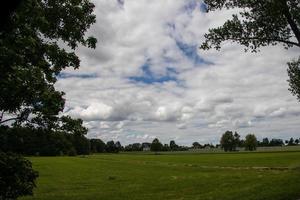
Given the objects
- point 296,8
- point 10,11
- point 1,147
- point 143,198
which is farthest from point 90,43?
point 143,198

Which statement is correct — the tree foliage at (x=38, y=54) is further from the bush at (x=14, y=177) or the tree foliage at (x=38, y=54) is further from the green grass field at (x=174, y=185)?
the green grass field at (x=174, y=185)

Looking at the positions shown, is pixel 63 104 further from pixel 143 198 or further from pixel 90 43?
pixel 143 198

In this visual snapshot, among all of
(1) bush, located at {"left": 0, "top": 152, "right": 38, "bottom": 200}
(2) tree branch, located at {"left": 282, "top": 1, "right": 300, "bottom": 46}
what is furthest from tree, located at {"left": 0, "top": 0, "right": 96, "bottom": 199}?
(2) tree branch, located at {"left": 282, "top": 1, "right": 300, "bottom": 46}

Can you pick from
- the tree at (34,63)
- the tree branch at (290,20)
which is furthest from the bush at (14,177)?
the tree branch at (290,20)

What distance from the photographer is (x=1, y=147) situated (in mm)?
13953

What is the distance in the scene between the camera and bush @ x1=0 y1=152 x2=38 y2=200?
42.4ft

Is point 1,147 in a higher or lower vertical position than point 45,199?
higher

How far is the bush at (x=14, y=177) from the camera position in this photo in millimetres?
12930

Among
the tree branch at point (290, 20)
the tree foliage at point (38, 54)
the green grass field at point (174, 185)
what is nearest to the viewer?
the tree foliage at point (38, 54)

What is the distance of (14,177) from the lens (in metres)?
13.1

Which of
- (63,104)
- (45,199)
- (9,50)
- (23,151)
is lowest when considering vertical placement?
(45,199)

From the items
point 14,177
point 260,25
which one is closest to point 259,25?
point 260,25

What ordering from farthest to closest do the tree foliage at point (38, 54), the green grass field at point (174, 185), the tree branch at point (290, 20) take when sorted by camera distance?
the green grass field at point (174, 185) → the tree branch at point (290, 20) → the tree foliage at point (38, 54)

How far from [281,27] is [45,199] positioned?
22.3 m
